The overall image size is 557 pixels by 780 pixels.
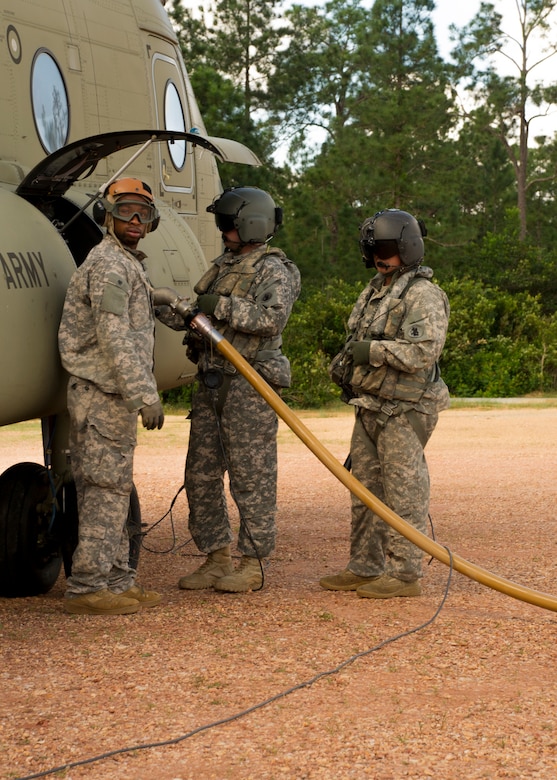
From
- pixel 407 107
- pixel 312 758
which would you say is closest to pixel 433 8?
pixel 407 107

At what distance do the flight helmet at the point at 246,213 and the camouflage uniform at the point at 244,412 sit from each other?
0.12m

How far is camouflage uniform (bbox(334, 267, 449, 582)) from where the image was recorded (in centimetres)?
546

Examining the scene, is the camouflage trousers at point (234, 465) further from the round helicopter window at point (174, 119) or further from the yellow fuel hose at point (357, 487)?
the round helicopter window at point (174, 119)

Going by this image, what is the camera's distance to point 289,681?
13.9ft

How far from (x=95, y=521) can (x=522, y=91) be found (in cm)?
3223

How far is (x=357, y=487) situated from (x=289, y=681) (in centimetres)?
129

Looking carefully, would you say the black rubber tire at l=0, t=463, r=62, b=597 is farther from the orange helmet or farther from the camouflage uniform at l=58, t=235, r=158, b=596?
the orange helmet

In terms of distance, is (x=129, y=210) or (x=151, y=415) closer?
(x=151, y=415)

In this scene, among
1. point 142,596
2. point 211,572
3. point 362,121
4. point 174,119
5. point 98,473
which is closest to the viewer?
point 98,473

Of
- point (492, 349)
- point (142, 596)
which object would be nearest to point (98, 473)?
point (142, 596)

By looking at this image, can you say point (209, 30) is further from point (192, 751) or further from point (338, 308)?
point (192, 751)

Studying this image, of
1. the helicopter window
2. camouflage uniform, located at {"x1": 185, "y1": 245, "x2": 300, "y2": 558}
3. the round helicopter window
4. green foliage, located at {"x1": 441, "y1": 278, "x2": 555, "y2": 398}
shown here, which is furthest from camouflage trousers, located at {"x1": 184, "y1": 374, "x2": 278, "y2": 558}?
green foliage, located at {"x1": 441, "y1": 278, "x2": 555, "y2": 398}

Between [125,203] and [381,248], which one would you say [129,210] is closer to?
[125,203]

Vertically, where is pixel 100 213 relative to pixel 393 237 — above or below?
above
